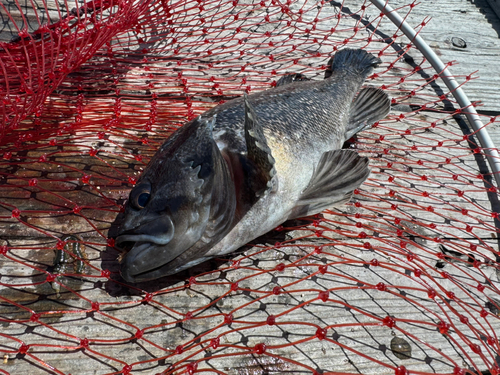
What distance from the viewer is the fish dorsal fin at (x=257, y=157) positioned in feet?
6.12

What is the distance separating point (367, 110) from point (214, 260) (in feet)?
6.17

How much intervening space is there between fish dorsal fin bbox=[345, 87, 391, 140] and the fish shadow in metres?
1.16

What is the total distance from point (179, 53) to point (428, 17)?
10.5 ft

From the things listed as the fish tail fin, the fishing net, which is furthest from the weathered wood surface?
the fish tail fin

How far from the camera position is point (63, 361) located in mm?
1769

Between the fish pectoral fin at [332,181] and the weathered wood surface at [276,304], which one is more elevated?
the fish pectoral fin at [332,181]

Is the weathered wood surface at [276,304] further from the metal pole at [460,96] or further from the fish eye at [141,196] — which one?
the metal pole at [460,96]

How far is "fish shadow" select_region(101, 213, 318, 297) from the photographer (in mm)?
2059

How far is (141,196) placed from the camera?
191 centimetres

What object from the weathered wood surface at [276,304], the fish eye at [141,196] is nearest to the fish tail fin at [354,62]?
the weathered wood surface at [276,304]

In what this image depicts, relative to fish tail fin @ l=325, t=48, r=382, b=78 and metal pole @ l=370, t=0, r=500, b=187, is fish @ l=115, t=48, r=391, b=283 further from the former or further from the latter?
metal pole @ l=370, t=0, r=500, b=187

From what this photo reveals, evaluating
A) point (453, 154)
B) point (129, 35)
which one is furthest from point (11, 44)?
point (453, 154)

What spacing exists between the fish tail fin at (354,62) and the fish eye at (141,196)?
2.17 m

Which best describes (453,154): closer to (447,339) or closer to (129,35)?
(447,339)
